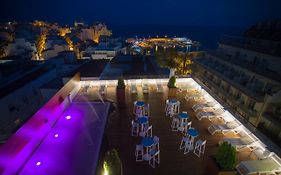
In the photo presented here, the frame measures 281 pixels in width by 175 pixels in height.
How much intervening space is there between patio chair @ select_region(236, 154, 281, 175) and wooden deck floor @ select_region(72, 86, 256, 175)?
0.85 metres

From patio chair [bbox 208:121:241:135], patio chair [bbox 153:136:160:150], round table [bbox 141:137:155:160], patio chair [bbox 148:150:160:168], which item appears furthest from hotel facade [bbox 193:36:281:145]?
round table [bbox 141:137:155:160]

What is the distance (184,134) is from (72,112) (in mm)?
6821

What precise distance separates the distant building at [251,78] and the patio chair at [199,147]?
9.86 meters

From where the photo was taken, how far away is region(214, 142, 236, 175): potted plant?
19.9 feet

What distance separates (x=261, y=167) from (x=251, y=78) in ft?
73.3

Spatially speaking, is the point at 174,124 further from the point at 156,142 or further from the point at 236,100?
the point at 236,100

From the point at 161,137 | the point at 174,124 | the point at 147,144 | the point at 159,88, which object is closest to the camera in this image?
the point at 147,144

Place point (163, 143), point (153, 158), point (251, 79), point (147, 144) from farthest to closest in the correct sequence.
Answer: point (251, 79) < point (163, 143) < point (153, 158) < point (147, 144)

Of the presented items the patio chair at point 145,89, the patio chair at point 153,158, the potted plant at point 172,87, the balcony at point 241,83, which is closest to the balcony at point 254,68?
the balcony at point 241,83

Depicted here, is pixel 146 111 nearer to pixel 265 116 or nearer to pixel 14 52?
pixel 265 116

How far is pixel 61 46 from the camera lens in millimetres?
56062

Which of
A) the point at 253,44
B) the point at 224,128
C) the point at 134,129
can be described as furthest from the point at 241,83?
the point at 134,129

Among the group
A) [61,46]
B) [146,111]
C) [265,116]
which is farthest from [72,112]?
[61,46]

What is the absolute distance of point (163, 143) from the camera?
28.2ft
